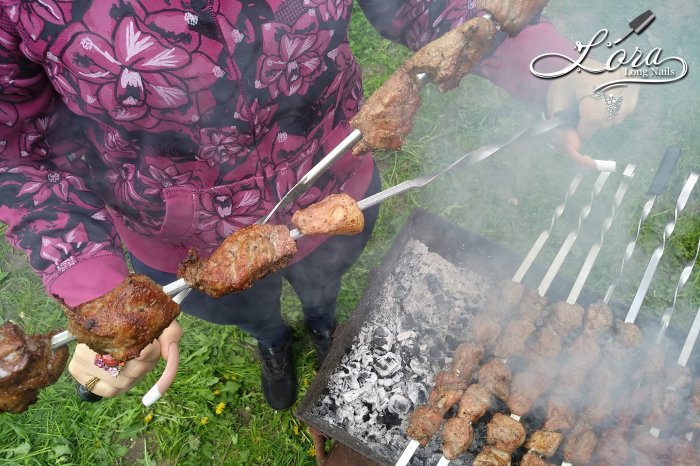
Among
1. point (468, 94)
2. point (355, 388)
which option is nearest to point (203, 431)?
point (355, 388)

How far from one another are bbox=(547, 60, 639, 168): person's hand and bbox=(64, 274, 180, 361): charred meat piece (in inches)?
76.6

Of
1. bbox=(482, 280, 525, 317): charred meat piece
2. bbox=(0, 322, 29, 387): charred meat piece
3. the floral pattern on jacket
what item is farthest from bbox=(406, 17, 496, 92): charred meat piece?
bbox=(0, 322, 29, 387): charred meat piece

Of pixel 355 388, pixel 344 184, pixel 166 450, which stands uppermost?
pixel 344 184

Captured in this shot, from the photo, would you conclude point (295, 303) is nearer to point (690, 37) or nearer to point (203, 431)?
point (203, 431)

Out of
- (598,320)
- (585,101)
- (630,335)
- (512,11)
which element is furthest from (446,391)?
(512,11)

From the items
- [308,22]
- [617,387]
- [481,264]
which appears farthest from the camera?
[481,264]

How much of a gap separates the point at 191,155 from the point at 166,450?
2.76 m

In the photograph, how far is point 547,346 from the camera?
2.56m

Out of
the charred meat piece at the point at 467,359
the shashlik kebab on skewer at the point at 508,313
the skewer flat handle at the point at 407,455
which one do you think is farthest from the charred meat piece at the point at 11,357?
the charred meat piece at the point at 467,359

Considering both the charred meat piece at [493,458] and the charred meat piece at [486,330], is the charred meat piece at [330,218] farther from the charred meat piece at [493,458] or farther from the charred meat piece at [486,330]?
the charred meat piece at [493,458]

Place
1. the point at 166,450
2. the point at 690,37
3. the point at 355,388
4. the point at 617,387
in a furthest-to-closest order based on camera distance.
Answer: the point at 690,37 → the point at 166,450 → the point at 355,388 → the point at 617,387

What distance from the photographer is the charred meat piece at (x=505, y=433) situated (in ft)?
7.63

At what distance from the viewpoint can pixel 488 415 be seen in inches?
99.4

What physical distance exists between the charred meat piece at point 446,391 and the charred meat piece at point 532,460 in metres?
0.40
